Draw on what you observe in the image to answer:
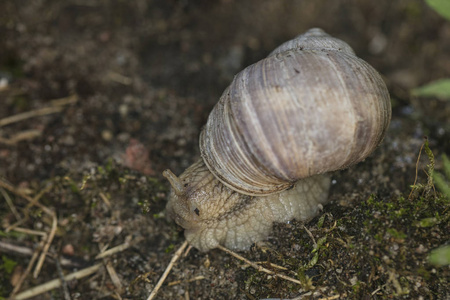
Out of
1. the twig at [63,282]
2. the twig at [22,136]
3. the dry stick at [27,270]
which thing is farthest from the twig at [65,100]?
the twig at [63,282]

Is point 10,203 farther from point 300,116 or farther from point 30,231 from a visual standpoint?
point 300,116

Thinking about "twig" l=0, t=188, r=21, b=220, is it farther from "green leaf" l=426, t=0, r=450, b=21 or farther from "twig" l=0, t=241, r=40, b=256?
"green leaf" l=426, t=0, r=450, b=21

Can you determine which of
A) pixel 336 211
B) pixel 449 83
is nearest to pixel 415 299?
pixel 336 211

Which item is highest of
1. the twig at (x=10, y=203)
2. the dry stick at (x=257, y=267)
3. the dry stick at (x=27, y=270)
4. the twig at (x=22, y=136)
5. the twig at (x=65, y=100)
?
the twig at (x=65, y=100)

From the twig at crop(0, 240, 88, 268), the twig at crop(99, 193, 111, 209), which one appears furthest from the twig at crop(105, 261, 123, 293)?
the twig at crop(99, 193, 111, 209)

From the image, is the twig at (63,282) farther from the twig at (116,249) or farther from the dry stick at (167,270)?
the dry stick at (167,270)

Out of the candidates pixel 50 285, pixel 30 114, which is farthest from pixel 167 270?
pixel 30 114
